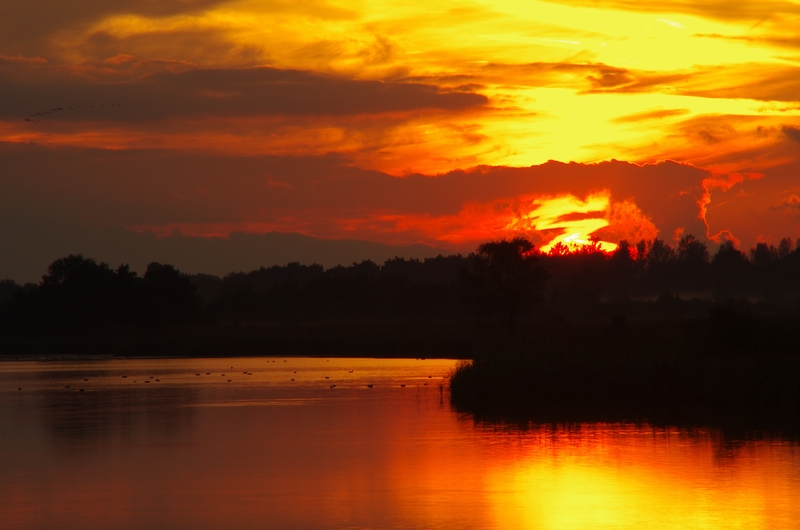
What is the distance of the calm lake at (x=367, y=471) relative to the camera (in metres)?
17.3

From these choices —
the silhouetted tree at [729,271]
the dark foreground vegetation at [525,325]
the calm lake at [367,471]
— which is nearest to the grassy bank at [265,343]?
the dark foreground vegetation at [525,325]

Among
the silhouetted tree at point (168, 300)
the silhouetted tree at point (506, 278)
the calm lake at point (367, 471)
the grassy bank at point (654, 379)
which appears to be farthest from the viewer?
the silhouetted tree at point (168, 300)

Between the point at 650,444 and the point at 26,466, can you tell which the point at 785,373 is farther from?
the point at 26,466

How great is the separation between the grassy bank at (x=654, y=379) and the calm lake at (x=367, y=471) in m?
2.36

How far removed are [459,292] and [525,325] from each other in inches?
490

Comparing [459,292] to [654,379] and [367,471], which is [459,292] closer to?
[654,379]

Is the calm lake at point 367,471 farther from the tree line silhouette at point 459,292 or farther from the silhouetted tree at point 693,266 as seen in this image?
the silhouetted tree at point 693,266

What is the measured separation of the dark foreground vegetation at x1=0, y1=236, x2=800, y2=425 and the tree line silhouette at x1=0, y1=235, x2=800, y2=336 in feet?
0.79

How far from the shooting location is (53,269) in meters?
125

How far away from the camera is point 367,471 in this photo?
2253cm

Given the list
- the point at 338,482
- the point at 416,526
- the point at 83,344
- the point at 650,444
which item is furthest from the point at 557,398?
the point at 83,344

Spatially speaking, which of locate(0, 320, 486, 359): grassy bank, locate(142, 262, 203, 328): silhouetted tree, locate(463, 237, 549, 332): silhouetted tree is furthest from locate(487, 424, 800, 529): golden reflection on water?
locate(142, 262, 203, 328): silhouetted tree

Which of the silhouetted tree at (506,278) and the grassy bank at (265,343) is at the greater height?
the silhouetted tree at (506,278)

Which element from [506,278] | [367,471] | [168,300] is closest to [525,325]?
[506,278]
